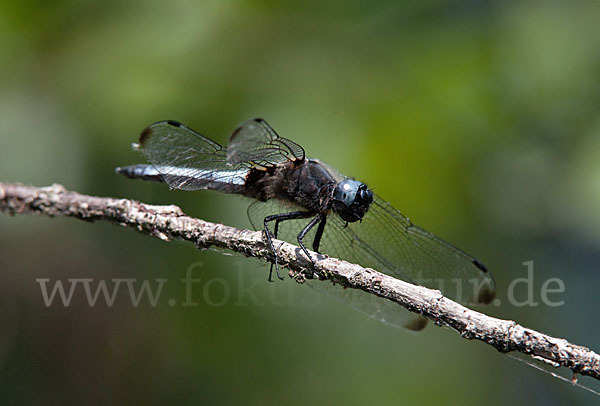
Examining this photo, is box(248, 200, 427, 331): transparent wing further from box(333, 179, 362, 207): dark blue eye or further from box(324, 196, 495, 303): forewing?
box(333, 179, 362, 207): dark blue eye

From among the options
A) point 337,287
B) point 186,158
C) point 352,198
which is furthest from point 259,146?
point 337,287

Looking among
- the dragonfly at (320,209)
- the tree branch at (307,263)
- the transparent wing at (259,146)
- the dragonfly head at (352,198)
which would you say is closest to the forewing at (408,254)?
the dragonfly at (320,209)

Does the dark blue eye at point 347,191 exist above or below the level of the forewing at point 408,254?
above

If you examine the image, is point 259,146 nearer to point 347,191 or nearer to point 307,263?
point 347,191

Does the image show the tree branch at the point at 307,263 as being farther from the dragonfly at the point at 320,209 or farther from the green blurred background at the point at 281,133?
the green blurred background at the point at 281,133

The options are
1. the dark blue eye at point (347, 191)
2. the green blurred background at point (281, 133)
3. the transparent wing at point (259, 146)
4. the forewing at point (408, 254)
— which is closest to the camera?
the transparent wing at point (259, 146)

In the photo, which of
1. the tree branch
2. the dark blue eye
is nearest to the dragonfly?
the dark blue eye
